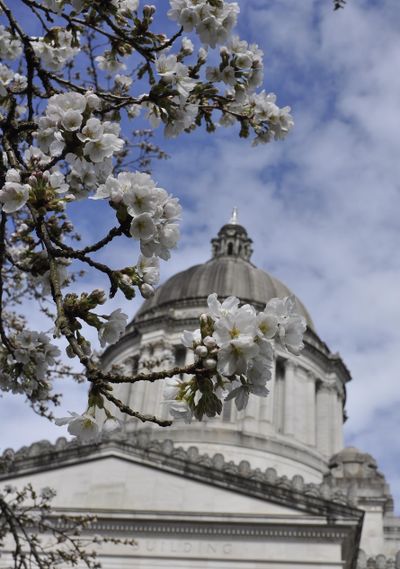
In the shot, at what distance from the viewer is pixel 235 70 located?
616cm

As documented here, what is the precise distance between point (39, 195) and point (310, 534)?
68.7ft

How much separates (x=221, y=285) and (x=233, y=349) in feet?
124

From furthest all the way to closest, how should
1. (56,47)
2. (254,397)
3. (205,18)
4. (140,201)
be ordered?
(254,397)
(56,47)
(205,18)
(140,201)

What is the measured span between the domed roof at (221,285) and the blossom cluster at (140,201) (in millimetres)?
34486

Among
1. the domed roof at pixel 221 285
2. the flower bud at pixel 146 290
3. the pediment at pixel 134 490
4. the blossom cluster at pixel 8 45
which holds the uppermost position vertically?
the domed roof at pixel 221 285

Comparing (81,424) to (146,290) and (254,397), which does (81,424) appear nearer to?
(146,290)

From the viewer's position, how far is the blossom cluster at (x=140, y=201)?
4.12 m

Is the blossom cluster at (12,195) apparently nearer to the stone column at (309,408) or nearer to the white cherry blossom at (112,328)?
the white cherry blossom at (112,328)

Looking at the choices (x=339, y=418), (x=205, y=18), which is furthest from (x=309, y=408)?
(x=205, y=18)

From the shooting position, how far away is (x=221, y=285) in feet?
136

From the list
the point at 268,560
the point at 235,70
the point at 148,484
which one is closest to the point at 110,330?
the point at 235,70

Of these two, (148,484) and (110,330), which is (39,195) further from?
(148,484)

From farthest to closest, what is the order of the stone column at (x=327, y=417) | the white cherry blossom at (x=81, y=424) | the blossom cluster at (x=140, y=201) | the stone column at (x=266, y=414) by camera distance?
the stone column at (x=327, y=417), the stone column at (x=266, y=414), the white cherry blossom at (x=81, y=424), the blossom cluster at (x=140, y=201)

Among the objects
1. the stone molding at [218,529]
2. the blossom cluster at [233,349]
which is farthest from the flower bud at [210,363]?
the stone molding at [218,529]
